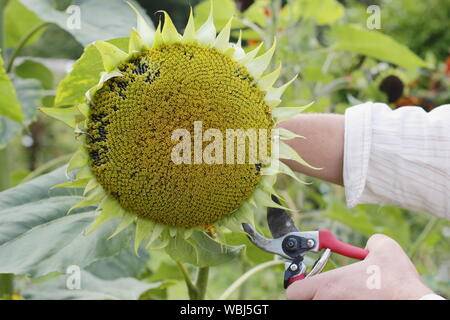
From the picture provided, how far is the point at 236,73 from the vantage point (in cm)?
69

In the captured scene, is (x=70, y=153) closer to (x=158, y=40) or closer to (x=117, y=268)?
(x=117, y=268)

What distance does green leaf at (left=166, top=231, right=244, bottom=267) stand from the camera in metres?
0.73

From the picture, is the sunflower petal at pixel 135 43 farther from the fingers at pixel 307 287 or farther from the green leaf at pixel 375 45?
the green leaf at pixel 375 45

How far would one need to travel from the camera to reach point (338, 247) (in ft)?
2.57

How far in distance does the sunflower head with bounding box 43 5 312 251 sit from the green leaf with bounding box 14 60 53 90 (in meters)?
0.71

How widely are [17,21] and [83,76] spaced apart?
2.19 ft

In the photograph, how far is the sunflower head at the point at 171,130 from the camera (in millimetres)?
649

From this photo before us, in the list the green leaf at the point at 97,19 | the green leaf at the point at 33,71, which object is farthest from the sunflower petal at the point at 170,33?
the green leaf at the point at 33,71

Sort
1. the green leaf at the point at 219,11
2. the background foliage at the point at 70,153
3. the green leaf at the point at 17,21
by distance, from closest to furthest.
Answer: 1. the background foliage at the point at 70,153
2. the green leaf at the point at 17,21
3. the green leaf at the point at 219,11

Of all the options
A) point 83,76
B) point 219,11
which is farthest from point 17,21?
point 83,76

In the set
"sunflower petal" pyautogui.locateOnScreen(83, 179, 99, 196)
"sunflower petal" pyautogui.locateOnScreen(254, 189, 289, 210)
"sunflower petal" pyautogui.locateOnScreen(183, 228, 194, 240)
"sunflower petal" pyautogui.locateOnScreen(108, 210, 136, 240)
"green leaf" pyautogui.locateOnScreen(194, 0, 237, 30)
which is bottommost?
"sunflower petal" pyautogui.locateOnScreen(183, 228, 194, 240)

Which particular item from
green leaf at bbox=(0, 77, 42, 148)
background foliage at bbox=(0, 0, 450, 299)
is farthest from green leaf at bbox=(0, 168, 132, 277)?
green leaf at bbox=(0, 77, 42, 148)

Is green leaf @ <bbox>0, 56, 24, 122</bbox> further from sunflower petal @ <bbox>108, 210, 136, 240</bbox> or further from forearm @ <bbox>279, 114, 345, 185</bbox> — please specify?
forearm @ <bbox>279, 114, 345, 185</bbox>

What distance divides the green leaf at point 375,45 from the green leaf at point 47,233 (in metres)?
0.82
